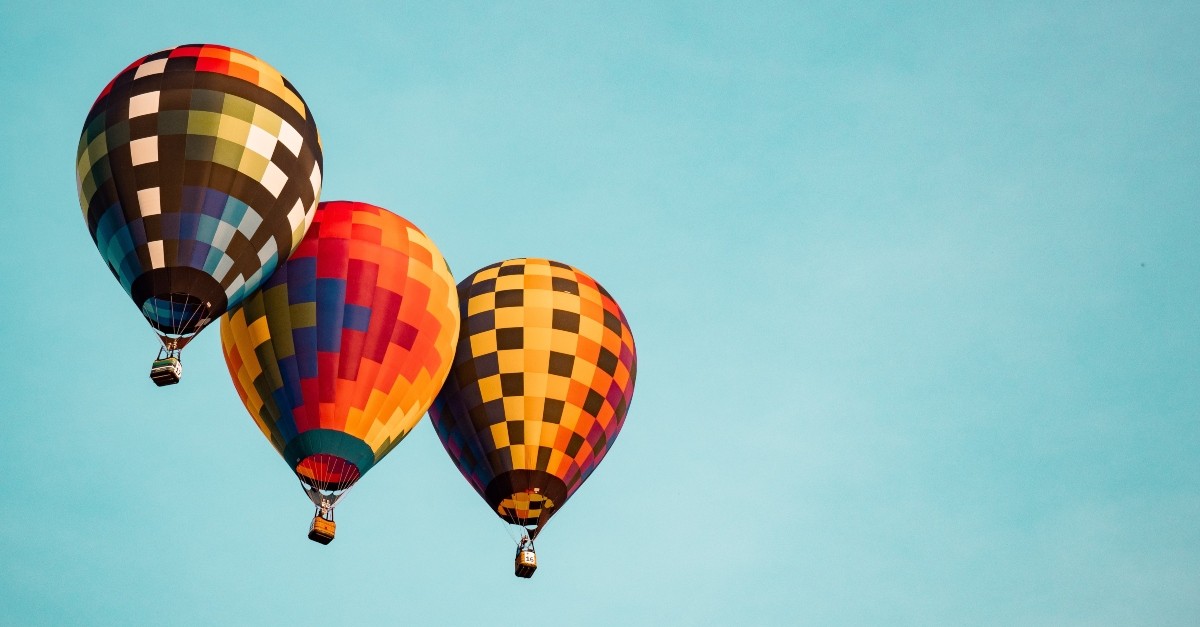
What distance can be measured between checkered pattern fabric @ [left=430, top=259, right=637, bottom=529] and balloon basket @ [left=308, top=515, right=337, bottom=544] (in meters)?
3.20

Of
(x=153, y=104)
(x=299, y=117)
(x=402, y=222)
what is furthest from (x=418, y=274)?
(x=153, y=104)

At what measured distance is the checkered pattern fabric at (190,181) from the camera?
18.8 metres

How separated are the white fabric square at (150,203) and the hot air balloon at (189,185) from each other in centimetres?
1

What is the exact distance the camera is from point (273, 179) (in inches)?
768

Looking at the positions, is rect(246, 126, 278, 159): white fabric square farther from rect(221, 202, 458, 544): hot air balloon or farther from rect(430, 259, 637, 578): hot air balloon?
rect(430, 259, 637, 578): hot air balloon

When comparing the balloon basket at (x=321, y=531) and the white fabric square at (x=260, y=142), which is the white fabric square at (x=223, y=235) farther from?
the balloon basket at (x=321, y=531)

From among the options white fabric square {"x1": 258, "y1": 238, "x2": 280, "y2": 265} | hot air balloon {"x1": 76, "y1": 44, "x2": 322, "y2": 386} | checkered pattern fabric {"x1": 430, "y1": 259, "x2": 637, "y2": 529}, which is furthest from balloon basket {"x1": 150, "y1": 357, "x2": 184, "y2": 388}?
checkered pattern fabric {"x1": 430, "y1": 259, "x2": 637, "y2": 529}

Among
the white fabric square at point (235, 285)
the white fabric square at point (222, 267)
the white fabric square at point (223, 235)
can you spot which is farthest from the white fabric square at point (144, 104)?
the white fabric square at point (235, 285)

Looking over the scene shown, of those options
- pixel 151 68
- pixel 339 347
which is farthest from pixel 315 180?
pixel 151 68

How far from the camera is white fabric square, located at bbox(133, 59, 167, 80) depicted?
1973 centimetres

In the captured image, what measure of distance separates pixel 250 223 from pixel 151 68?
7.94ft

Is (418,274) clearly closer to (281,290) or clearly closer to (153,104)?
Result: (281,290)

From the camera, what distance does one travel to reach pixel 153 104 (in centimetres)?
1931

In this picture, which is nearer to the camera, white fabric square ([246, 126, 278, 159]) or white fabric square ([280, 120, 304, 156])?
white fabric square ([246, 126, 278, 159])
